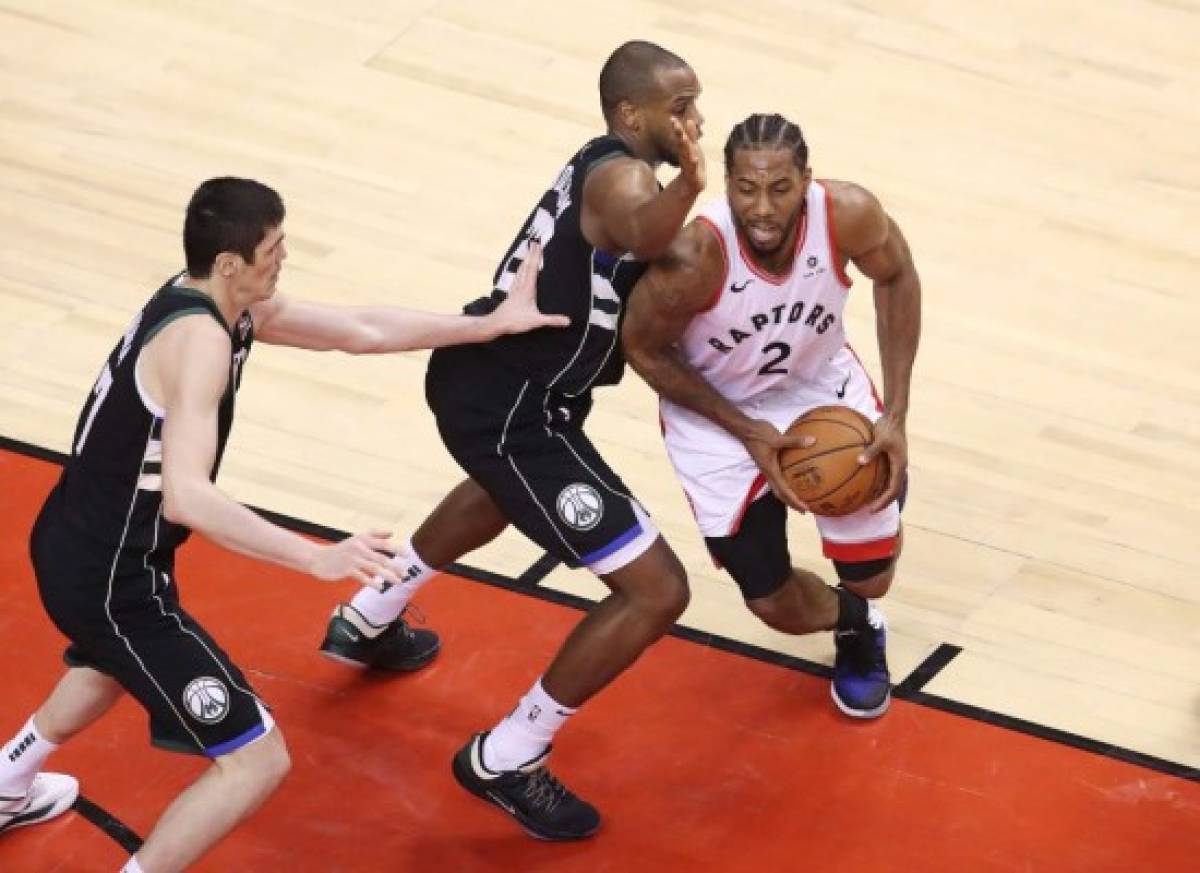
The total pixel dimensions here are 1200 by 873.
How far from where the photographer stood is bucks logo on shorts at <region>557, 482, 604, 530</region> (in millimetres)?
5547

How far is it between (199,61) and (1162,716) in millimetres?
4702

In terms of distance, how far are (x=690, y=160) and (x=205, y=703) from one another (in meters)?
1.56

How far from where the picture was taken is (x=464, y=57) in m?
9.24

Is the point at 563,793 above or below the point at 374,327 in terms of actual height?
below

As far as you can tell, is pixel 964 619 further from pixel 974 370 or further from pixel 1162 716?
pixel 974 370

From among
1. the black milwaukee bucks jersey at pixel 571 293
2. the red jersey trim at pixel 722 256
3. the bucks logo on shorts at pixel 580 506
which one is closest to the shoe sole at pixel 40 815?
the bucks logo on shorts at pixel 580 506

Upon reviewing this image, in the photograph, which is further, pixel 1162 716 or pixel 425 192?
pixel 425 192

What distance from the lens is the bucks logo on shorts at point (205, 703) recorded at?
5.10 meters

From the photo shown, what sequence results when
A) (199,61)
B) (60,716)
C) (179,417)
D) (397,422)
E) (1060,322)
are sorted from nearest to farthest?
(179,417) < (60,716) < (397,422) < (1060,322) < (199,61)

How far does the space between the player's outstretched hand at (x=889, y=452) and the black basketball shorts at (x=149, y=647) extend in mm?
1583

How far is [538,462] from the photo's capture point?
564cm

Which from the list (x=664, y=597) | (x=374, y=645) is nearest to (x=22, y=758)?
(x=374, y=645)

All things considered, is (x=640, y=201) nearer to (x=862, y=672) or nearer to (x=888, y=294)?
(x=888, y=294)

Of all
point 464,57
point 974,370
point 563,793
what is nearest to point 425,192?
point 464,57
